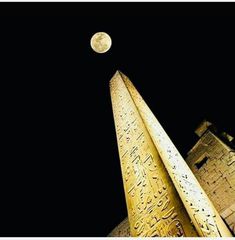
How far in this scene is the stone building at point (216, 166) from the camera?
4059mm

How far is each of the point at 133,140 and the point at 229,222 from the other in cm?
253

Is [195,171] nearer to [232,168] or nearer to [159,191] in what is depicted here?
[232,168]

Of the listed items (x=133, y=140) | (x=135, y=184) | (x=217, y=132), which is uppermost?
(x=217, y=132)

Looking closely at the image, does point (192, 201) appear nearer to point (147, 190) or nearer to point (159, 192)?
point (159, 192)

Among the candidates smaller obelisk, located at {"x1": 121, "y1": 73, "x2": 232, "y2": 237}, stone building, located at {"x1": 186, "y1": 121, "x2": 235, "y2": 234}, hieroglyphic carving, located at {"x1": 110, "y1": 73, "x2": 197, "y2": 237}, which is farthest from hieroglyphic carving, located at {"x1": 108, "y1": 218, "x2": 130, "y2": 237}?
smaller obelisk, located at {"x1": 121, "y1": 73, "x2": 232, "y2": 237}

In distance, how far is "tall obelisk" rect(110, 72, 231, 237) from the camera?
4.68 ft

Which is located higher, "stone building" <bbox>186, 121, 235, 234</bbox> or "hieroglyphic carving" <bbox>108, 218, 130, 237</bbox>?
"stone building" <bbox>186, 121, 235, 234</bbox>

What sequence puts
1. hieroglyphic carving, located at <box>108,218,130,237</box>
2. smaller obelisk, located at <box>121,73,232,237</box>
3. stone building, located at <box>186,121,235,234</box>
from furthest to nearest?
hieroglyphic carving, located at <box>108,218,130,237</box>, stone building, located at <box>186,121,235,234</box>, smaller obelisk, located at <box>121,73,232,237</box>

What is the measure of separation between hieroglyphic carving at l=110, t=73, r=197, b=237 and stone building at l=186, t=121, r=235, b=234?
2.49 metres

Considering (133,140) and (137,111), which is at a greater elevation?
(137,111)

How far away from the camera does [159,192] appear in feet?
5.52

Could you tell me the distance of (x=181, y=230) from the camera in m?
1.37

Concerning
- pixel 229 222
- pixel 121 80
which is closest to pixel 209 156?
pixel 229 222

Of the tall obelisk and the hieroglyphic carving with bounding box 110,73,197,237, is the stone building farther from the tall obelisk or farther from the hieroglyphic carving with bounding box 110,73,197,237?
the hieroglyphic carving with bounding box 110,73,197,237
